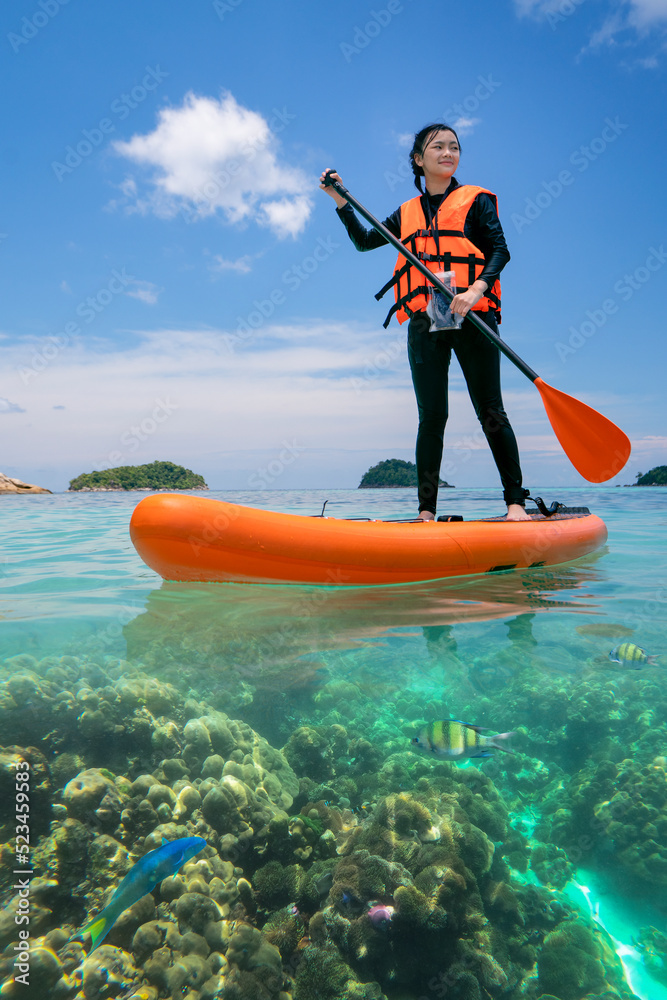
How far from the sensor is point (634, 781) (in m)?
2.31

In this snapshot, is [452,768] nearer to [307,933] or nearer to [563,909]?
[563,909]

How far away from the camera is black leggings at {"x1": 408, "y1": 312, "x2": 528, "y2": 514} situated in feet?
13.4

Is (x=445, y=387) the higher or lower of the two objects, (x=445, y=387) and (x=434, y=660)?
the higher

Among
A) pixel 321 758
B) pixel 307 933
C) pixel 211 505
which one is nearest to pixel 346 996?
pixel 307 933

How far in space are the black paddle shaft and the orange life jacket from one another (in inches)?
3.3

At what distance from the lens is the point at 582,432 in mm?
4582

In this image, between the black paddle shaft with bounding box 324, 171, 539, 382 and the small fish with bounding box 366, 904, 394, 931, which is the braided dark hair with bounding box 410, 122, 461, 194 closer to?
the black paddle shaft with bounding box 324, 171, 539, 382

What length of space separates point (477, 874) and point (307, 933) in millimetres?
659

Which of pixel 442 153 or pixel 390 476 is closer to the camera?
pixel 442 153

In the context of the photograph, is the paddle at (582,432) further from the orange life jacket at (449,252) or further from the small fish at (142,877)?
the small fish at (142,877)

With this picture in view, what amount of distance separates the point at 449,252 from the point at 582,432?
6.22 ft

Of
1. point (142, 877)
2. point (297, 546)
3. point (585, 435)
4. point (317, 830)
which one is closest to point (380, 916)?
point (317, 830)

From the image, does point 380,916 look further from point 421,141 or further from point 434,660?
point 421,141

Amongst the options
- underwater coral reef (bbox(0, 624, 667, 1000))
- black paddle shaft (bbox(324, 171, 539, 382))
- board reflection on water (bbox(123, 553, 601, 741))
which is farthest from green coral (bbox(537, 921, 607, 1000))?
black paddle shaft (bbox(324, 171, 539, 382))
